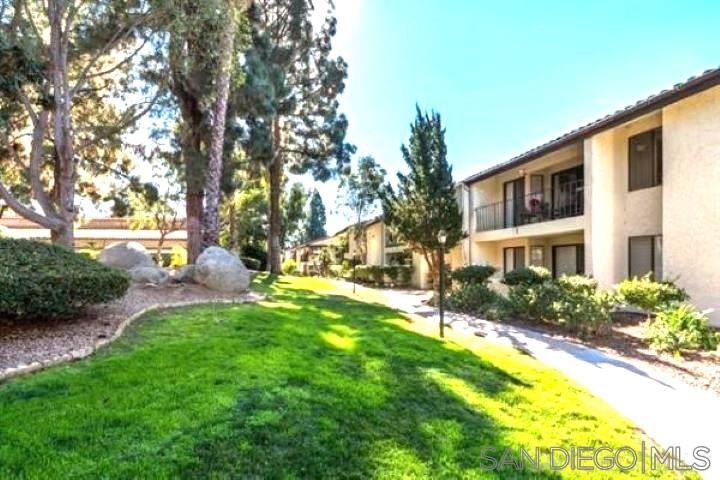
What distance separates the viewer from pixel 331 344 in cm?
794

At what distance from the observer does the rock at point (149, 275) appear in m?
13.4

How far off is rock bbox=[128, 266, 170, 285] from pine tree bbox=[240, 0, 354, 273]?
836 cm

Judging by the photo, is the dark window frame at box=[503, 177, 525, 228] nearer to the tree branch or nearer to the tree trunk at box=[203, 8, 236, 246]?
the tree trunk at box=[203, 8, 236, 246]

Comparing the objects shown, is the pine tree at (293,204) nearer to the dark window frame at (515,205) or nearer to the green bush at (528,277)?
the dark window frame at (515,205)

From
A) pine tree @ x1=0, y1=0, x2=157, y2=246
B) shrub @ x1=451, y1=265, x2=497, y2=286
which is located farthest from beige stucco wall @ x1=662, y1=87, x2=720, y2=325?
pine tree @ x1=0, y1=0, x2=157, y2=246

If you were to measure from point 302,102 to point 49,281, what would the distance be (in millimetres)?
22059

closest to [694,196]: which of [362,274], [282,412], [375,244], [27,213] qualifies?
[282,412]

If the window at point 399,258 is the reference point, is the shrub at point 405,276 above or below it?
below

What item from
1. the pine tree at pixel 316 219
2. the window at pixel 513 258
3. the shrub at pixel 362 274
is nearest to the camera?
the window at pixel 513 258

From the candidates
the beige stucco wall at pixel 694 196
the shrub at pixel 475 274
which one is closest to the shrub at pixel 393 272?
the shrub at pixel 475 274

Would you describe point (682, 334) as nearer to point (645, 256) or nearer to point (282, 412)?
point (645, 256)

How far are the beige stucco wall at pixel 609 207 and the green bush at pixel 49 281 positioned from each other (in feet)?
42.1

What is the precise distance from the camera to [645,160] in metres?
13.8

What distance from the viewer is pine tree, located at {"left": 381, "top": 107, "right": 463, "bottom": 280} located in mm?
17125
